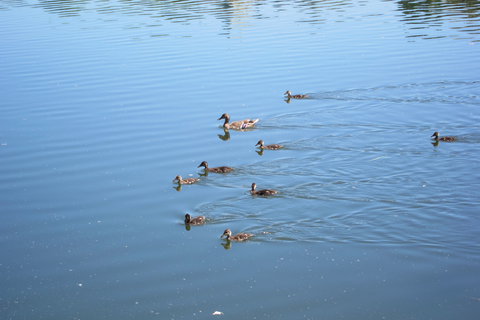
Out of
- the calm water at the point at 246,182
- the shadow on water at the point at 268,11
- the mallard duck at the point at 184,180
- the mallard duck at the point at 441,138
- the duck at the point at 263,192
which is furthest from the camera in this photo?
the shadow on water at the point at 268,11

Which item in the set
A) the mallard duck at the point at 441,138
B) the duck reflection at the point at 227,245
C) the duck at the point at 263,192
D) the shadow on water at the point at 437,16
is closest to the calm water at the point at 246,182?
the duck reflection at the point at 227,245

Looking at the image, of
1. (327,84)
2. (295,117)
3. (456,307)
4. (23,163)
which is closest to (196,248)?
(456,307)

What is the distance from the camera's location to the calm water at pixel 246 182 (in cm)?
1137

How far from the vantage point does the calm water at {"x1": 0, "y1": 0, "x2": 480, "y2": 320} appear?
37.3 feet

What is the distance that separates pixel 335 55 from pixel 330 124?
9778 millimetres

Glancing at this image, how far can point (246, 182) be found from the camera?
15.8 m

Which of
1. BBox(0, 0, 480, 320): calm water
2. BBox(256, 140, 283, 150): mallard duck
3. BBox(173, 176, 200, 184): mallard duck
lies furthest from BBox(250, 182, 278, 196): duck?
BBox(256, 140, 283, 150): mallard duck

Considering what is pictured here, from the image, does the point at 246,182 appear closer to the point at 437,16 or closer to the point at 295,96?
the point at 295,96

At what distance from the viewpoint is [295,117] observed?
2052 cm

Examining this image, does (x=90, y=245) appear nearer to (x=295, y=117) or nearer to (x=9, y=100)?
(x=295, y=117)

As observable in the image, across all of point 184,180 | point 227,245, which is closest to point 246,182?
point 184,180

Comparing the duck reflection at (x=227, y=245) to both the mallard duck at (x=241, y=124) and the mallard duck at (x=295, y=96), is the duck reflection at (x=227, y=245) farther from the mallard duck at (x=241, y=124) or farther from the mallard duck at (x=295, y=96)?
the mallard duck at (x=295, y=96)

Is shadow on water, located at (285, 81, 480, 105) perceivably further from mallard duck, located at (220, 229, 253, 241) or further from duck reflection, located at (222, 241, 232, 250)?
duck reflection, located at (222, 241, 232, 250)

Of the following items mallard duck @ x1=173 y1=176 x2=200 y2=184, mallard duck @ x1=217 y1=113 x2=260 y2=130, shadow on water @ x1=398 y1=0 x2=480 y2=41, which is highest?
shadow on water @ x1=398 y1=0 x2=480 y2=41
